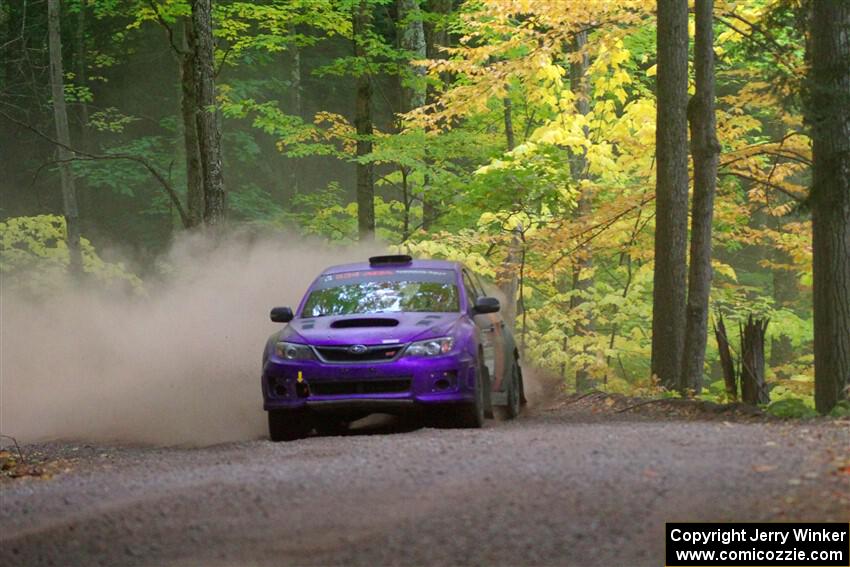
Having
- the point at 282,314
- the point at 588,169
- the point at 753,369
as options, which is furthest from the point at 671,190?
the point at 588,169

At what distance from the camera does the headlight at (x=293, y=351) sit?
12.6 m

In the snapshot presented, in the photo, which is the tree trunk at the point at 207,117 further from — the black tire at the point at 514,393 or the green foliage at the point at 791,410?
the green foliage at the point at 791,410

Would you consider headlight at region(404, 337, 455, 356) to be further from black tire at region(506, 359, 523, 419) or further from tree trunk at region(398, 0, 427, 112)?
tree trunk at region(398, 0, 427, 112)

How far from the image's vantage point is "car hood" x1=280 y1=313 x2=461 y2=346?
40.7 ft

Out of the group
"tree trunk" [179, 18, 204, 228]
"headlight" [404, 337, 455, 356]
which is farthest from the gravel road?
"tree trunk" [179, 18, 204, 228]

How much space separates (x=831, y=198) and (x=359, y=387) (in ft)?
21.0

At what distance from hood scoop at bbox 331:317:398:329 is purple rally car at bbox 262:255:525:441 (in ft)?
0.04

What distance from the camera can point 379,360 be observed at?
12328 mm

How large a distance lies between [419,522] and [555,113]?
24.1 meters

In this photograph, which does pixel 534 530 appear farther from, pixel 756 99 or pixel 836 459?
pixel 756 99

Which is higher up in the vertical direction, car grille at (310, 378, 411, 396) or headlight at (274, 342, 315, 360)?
headlight at (274, 342, 315, 360)

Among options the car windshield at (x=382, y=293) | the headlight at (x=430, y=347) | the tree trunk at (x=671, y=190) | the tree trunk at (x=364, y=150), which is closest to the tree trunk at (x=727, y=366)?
the tree trunk at (x=671, y=190)

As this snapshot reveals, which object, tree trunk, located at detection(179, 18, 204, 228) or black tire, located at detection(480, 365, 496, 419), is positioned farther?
tree trunk, located at detection(179, 18, 204, 228)

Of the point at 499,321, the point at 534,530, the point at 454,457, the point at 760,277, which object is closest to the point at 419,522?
the point at 534,530
